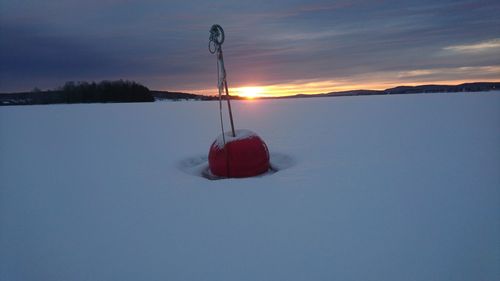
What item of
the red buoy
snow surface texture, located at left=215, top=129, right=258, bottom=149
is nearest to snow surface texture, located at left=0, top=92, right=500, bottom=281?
the red buoy

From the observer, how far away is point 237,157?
3967mm

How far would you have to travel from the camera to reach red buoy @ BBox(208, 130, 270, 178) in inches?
156

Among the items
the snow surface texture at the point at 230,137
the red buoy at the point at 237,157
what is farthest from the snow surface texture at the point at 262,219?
the snow surface texture at the point at 230,137

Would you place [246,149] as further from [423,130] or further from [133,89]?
[133,89]

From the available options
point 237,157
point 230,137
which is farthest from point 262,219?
point 230,137

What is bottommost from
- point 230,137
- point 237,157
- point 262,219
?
point 262,219

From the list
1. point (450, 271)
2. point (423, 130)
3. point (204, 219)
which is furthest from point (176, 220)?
point (423, 130)

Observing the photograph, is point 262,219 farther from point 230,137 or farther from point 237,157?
point 230,137

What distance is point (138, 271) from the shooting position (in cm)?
202

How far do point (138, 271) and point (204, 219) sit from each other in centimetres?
77

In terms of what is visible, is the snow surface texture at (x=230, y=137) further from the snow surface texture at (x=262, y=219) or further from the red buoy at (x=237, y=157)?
the snow surface texture at (x=262, y=219)

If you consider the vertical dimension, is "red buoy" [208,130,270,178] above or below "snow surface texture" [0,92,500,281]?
above

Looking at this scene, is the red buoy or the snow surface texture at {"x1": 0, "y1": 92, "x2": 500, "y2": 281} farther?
the red buoy

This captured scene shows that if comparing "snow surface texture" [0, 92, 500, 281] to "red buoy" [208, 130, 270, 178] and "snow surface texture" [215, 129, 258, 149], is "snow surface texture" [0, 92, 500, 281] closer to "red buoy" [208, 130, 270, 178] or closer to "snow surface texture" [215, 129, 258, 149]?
"red buoy" [208, 130, 270, 178]
